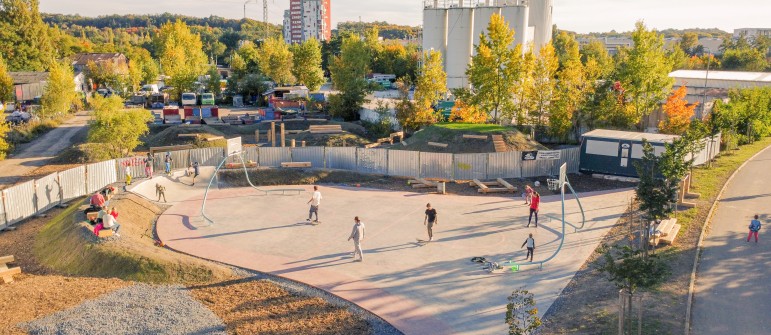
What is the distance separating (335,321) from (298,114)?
4547 cm

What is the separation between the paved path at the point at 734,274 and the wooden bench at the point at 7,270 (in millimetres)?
18815

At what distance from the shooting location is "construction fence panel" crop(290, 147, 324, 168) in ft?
106

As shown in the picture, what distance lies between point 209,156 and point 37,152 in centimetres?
1750

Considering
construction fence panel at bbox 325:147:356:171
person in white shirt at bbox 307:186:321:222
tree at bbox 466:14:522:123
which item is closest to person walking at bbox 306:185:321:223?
person in white shirt at bbox 307:186:321:222

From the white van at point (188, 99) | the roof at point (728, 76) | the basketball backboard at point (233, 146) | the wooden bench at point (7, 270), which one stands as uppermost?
the roof at point (728, 76)

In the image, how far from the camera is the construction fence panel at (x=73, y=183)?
26.8 m

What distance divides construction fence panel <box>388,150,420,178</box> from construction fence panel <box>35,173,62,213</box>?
15.8m

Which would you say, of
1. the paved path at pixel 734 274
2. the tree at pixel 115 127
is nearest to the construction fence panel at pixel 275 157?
the tree at pixel 115 127

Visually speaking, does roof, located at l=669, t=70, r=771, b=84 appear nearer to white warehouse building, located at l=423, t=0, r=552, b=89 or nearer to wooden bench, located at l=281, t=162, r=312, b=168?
white warehouse building, located at l=423, t=0, r=552, b=89

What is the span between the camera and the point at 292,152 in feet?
107

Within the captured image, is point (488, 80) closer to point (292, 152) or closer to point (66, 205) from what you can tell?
point (292, 152)

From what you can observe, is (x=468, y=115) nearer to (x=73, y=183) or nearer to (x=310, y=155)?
(x=310, y=155)

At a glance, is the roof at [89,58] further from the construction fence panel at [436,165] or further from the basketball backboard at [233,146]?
the construction fence panel at [436,165]

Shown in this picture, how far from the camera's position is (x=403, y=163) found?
102 feet
